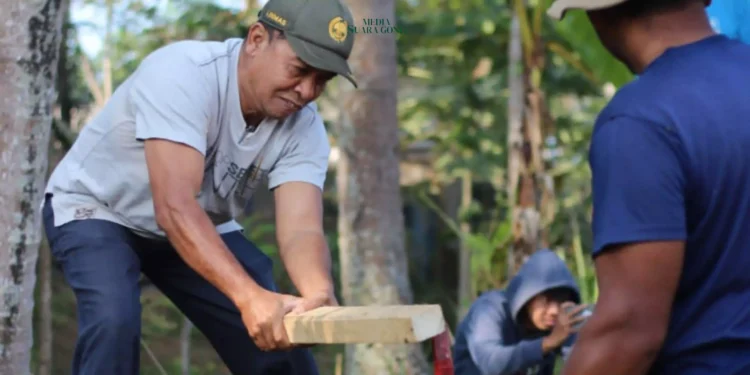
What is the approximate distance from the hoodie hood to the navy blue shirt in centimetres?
275

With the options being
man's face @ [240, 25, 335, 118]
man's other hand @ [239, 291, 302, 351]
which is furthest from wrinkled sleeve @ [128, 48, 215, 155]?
man's other hand @ [239, 291, 302, 351]

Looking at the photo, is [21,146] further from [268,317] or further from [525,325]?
[525,325]

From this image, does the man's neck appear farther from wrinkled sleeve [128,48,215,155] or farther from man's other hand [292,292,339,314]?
wrinkled sleeve [128,48,215,155]

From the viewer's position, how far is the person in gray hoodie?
4699mm

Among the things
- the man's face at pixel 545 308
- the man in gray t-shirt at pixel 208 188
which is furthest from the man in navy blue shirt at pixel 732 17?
the man in gray t-shirt at pixel 208 188

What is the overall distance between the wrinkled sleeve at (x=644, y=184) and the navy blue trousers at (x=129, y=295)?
163 centimetres

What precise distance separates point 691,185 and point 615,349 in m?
0.33

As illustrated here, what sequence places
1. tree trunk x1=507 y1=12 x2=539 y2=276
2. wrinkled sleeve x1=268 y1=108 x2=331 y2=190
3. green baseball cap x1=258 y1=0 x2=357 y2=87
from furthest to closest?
tree trunk x1=507 y1=12 x2=539 y2=276 → wrinkled sleeve x1=268 y1=108 x2=331 y2=190 → green baseball cap x1=258 y1=0 x2=357 y2=87

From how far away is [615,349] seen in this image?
2014 millimetres

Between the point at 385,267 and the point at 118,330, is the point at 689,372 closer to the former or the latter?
the point at 118,330

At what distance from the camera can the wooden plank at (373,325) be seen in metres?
2.63

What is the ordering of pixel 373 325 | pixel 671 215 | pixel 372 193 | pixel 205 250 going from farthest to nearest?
pixel 372 193 < pixel 205 250 < pixel 373 325 < pixel 671 215

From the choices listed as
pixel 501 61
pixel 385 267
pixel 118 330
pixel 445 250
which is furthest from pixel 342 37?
pixel 445 250

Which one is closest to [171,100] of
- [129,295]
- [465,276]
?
[129,295]
